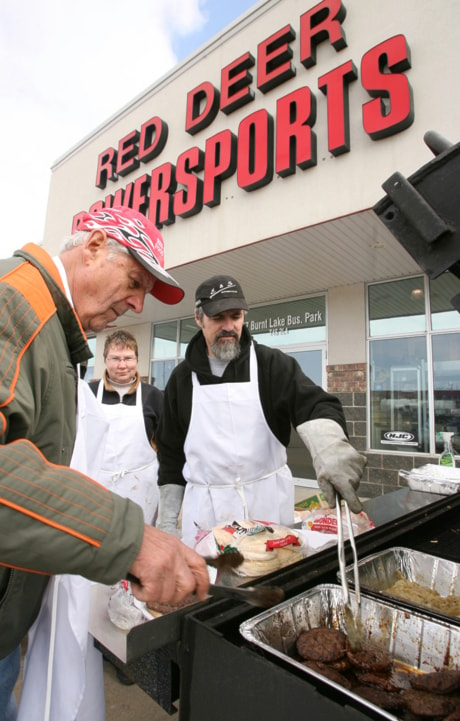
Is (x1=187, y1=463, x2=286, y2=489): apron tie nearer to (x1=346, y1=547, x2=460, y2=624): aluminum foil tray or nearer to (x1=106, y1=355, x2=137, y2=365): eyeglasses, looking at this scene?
(x1=346, y1=547, x2=460, y2=624): aluminum foil tray

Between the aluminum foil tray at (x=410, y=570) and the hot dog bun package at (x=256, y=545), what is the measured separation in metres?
0.27

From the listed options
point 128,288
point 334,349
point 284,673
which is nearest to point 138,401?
point 128,288

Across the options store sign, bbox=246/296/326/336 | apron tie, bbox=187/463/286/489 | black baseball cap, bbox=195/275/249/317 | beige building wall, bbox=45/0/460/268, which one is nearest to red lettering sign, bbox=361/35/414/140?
beige building wall, bbox=45/0/460/268

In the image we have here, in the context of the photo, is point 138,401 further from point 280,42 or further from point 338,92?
point 280,42

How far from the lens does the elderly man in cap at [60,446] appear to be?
2.64 feet

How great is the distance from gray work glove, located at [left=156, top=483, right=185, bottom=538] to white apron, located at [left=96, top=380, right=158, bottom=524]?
0.98m

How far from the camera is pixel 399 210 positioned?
103cm

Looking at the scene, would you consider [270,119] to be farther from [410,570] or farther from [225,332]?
[410,570]

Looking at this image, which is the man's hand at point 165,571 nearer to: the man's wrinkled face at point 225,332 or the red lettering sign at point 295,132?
the man's wrinkled face at point 225,332

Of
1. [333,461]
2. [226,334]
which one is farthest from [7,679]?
[226,334]

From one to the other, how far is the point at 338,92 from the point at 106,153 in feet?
18.8

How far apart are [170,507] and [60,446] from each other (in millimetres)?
1363

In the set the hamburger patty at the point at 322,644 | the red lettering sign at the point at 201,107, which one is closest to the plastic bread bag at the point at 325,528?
the hamburger patty at the point at 322,644

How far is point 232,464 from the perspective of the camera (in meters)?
2.23
